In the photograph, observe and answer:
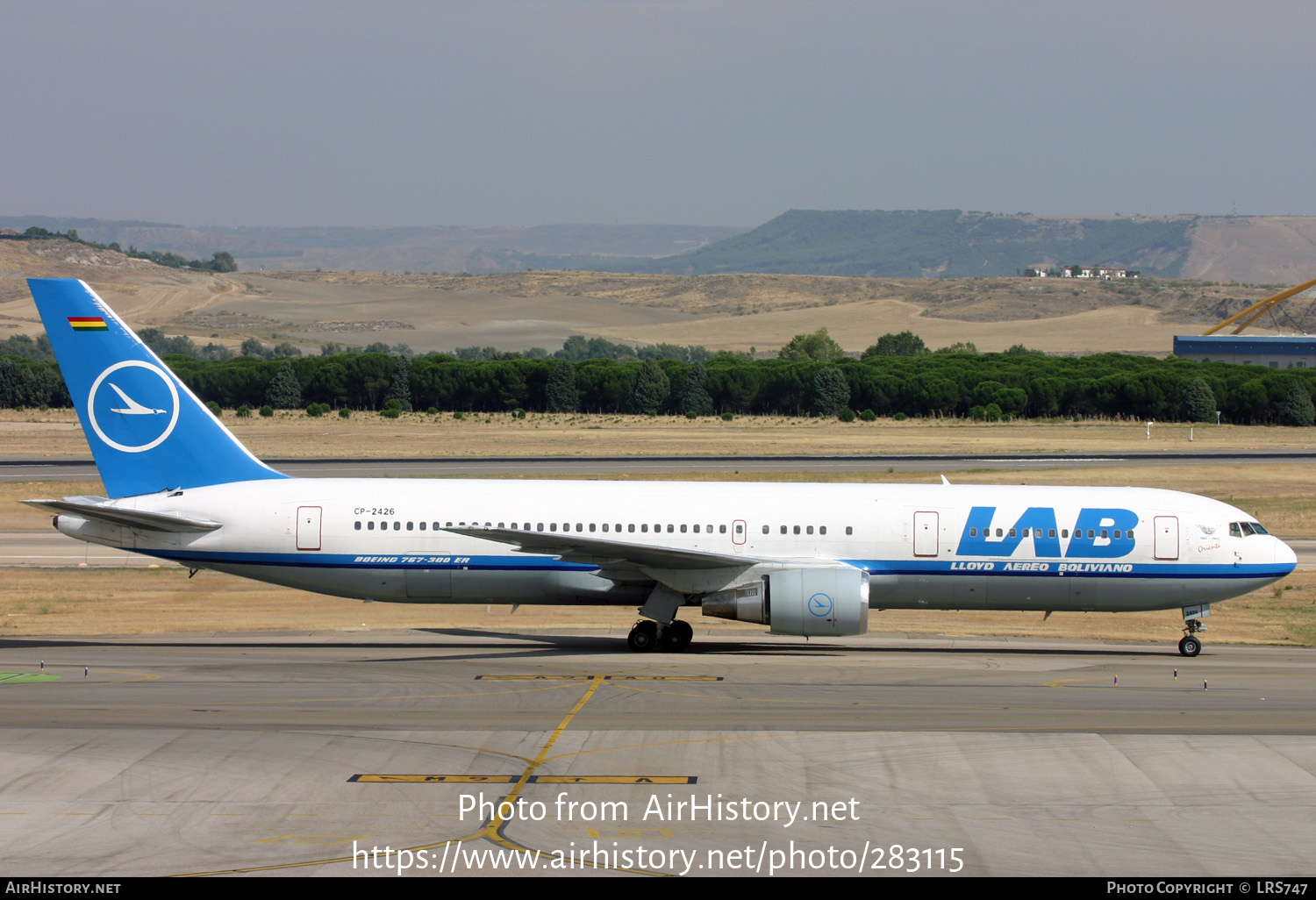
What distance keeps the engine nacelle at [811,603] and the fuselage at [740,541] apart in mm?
1011

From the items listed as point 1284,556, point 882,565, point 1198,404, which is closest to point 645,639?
point 882,565

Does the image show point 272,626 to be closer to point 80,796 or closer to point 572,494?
point 572,494

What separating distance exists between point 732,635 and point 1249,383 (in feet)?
243

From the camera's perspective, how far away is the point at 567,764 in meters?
19.0

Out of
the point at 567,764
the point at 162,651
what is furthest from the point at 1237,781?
the point at 162,651

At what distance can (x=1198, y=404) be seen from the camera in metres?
91.2

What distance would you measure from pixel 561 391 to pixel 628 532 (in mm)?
75071

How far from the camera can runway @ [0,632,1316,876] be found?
50.3 ft

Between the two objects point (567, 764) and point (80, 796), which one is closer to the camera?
point (80, 796)

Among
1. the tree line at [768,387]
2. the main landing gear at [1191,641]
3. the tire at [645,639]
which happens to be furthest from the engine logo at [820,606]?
the tree line at [768,387]

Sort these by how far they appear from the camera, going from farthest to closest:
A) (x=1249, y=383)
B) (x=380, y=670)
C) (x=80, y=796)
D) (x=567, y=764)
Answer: (x=1249, y=383), (x=380, y=670), (x=567, y=764), (x=80, y=796)

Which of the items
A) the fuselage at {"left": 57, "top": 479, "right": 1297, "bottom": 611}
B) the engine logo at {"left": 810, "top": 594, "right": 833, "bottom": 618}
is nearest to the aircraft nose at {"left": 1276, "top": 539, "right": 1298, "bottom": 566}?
the fuselage at {"left": 57, "top": 479, "right": 1297, "bottom": 611}

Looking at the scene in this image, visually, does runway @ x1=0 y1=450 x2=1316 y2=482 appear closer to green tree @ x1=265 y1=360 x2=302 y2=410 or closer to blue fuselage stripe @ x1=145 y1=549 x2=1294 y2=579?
blue fuselage stripe @ x1=145 y1=549 x2=1294 y2=579

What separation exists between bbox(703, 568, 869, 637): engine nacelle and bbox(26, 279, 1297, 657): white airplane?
56cm
